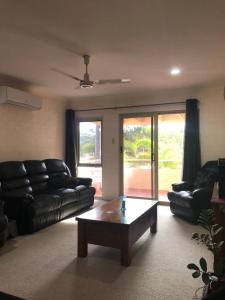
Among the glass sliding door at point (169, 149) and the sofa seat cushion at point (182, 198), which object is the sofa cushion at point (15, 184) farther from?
the glass sliding door at point (169, 149)

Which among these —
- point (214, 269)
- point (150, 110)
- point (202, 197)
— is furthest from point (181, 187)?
point (214, 269)

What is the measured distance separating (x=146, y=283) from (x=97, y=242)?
75 cm

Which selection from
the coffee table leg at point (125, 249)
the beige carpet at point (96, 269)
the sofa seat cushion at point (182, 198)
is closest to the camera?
the beige carpet at point (96, 269)

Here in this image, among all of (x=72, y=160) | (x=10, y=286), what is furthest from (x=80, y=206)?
(x=10, y=286)

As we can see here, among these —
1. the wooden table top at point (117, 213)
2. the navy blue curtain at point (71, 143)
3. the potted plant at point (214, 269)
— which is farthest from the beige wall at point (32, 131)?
the potted plant at point (214, 269)

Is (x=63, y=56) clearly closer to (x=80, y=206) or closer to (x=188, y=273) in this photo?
(x=80, y=206)

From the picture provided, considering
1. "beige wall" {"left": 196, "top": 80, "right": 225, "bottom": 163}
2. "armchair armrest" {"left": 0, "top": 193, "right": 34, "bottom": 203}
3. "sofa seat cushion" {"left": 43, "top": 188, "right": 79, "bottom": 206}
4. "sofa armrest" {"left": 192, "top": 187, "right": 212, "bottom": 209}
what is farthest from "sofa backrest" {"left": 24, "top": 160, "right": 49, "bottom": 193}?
"beige wall" {"left": 196, "top": 80, "right": 225, "bottom": 163}

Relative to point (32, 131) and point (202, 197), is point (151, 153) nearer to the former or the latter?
point (202, 197)

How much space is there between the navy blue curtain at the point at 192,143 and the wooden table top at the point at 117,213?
1721 millimetres

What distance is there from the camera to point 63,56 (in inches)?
138

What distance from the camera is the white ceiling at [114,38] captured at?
2.35 m

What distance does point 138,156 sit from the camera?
19.6 feet

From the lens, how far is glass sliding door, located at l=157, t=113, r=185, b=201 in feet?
18.5

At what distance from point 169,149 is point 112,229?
325 cm
